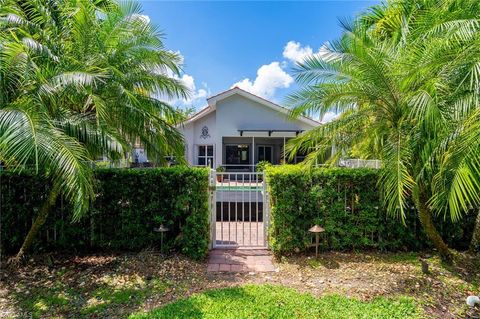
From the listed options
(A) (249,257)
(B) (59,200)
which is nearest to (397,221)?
(A) (249,257)

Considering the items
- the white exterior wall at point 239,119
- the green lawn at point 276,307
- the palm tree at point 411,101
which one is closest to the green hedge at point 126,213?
the green lawn at point 276,307

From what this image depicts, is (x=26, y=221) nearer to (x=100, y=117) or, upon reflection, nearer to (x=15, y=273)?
(x=15, y=273)

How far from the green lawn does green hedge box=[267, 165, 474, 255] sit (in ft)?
5.72

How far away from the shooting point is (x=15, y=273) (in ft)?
17.2

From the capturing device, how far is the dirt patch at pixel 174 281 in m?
4.21

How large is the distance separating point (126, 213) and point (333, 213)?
478 centimetres

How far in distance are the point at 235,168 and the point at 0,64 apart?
59.9 feet

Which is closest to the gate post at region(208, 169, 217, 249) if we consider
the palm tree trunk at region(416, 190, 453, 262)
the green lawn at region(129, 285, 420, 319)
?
the green lawn at region(129, 285, 420, 319)

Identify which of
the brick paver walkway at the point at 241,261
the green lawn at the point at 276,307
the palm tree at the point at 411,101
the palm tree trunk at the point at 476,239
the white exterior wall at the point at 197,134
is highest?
the white exterior wall at the point at 197,134

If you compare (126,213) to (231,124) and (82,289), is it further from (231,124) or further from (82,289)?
(231,124)

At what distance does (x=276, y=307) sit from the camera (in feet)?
13.4

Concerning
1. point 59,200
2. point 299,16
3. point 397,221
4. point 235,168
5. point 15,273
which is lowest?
point 15,273

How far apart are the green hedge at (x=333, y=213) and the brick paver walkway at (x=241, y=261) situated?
42cm

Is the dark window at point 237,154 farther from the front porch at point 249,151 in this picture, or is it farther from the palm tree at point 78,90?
the palm tree at point 78,90
